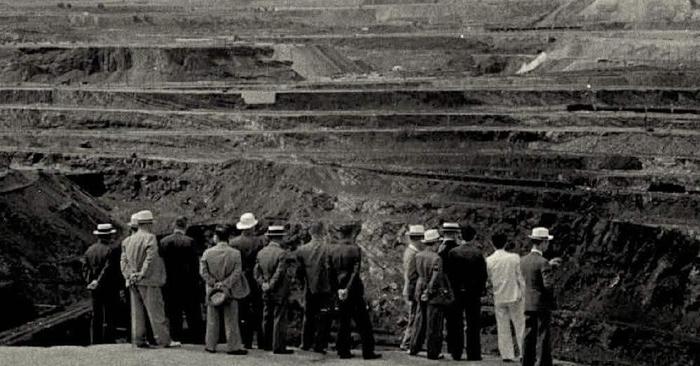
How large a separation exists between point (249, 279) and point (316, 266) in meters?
1.06

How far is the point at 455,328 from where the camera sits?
18.0 meters

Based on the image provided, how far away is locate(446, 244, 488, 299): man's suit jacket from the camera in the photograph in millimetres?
17609

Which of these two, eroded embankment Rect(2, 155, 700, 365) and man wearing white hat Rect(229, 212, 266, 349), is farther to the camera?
eroded embankment Rect(2, 155, 700, 365)

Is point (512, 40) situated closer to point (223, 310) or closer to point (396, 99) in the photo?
point (396, 99)

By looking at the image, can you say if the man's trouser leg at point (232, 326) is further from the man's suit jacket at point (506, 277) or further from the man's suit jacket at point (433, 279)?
→ the man's suit jacket at point (506, 277)

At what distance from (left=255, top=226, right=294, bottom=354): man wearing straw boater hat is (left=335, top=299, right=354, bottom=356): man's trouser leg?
2.55 feet

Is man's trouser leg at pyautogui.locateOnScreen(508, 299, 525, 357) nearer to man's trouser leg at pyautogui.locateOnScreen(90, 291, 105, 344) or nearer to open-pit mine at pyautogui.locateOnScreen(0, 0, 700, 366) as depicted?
open-pit mine at pyautogui.locateOnScreen(0, 0, 700, 366)

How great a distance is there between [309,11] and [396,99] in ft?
133

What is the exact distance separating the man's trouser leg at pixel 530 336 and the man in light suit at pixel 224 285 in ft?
12.2

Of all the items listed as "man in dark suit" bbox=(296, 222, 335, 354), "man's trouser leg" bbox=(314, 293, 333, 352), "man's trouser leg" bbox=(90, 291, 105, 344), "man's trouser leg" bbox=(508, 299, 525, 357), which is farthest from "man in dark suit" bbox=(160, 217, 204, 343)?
"man's trouser leg" bbox=(508, 299, 525, 357)

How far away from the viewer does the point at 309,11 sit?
85.4 meters

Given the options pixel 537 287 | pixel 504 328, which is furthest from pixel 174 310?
pixel 537 287

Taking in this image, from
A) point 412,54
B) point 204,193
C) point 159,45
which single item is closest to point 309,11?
point 412,54

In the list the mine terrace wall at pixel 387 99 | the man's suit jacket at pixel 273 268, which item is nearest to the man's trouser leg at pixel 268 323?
the man's suit jacket at pixel 273 268
